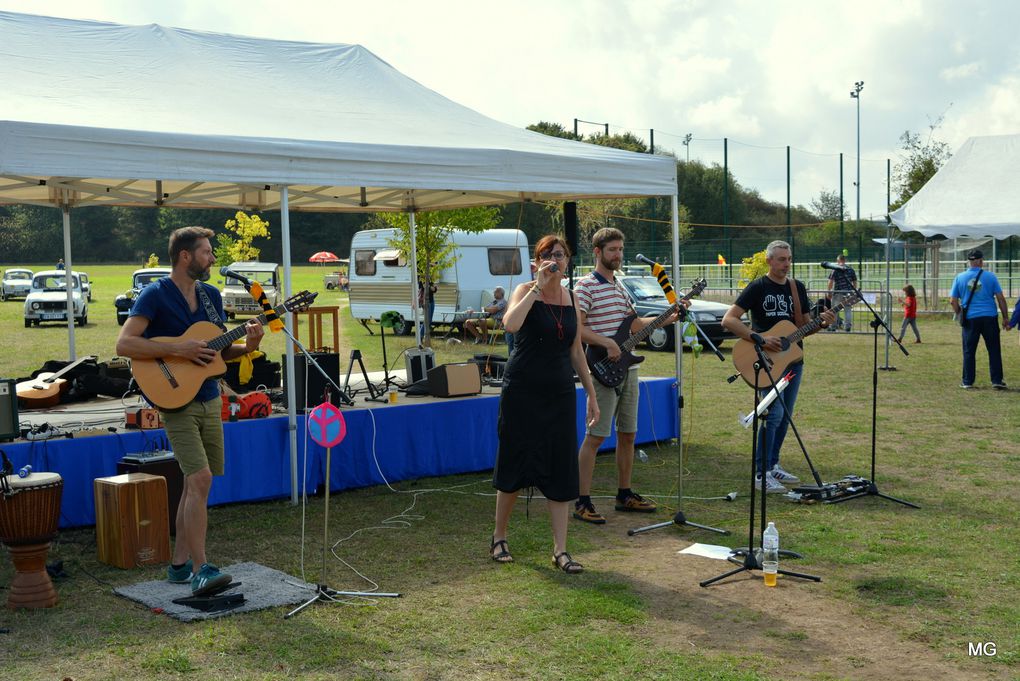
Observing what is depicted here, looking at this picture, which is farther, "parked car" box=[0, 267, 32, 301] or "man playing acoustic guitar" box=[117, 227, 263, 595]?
"parked car" box=[0, 267, 32, 301]

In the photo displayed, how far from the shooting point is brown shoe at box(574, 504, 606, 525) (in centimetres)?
675

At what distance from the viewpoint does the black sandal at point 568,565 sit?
5.59m

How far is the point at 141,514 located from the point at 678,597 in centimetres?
315

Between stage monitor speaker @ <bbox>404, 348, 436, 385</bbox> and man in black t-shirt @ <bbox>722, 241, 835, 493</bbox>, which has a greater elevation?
man in black t-shirt @ <bbox>722, 241, 835, 493</bbox>

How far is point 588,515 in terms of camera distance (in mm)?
6789

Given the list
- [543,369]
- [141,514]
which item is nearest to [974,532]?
[543,369]

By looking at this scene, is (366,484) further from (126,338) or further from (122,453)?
(126,338)

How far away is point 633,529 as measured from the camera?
661 cm

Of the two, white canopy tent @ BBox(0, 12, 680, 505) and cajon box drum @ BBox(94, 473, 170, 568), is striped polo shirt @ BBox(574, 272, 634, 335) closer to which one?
white canopy tent @ BBox(0, 12, 680, 505)

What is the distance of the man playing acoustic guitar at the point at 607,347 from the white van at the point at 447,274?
15.8 meters

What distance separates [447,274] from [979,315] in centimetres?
1338

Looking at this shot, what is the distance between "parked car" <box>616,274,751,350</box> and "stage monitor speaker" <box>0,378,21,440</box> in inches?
524

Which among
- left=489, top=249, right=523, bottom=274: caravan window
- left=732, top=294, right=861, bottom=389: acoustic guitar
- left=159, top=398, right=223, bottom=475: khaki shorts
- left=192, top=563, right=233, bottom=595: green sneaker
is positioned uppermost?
left=489, top=249, right=523, bottom=274: caravan window

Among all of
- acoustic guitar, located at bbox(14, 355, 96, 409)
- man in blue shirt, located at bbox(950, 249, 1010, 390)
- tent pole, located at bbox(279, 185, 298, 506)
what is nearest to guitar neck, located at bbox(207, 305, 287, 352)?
tent pole, located at bbox(279, 185, 298, 506)
